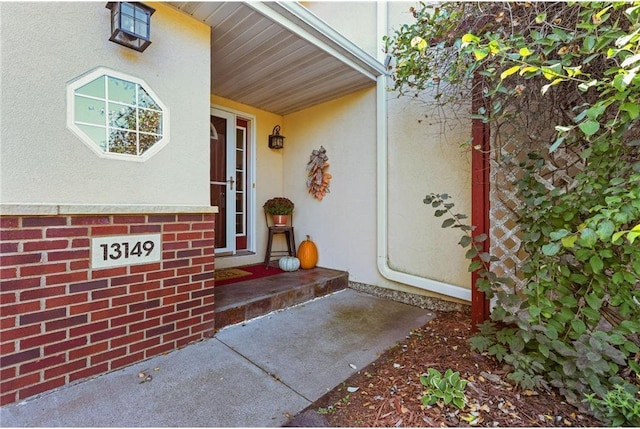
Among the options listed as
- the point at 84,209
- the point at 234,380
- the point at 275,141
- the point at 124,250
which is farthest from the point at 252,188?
the point at 234,380

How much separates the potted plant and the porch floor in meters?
0.83

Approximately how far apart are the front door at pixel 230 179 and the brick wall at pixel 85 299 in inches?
69.1

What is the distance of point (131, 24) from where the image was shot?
1737 mm

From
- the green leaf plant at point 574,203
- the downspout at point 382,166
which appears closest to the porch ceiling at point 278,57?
the downspout at point 382,166

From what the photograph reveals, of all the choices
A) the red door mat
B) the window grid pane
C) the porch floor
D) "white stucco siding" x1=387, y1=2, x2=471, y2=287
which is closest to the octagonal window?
the window grid pane

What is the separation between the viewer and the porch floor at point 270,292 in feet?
8.11

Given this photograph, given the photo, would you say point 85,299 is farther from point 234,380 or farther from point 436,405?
point 436,405

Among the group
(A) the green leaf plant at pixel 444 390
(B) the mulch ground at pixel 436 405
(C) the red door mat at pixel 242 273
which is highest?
(C) the red door mat at pixel 242 273

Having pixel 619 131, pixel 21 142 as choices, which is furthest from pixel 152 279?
pixel 619 131

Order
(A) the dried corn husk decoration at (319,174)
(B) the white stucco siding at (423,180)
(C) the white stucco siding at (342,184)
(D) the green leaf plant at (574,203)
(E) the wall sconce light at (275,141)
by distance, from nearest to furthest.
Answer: (D) the green leaf plant at (574,203)
(B) the white stucco siding at (423,180)
(C) the white stucco siding at (342,184)
(A) the dried corn husk decoration at (319,174)
(E) the wall sconce light at (275,141)

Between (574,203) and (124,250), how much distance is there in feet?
8.81

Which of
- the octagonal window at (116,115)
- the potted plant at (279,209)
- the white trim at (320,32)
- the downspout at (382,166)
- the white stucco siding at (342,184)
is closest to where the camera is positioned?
the octagonal window at (116,115)

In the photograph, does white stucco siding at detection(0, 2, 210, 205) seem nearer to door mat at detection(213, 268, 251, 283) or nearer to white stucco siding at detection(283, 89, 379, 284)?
door mat at detection(213, 268, 251, 283)

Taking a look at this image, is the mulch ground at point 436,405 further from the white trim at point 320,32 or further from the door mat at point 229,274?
the white trim at point 320,32
